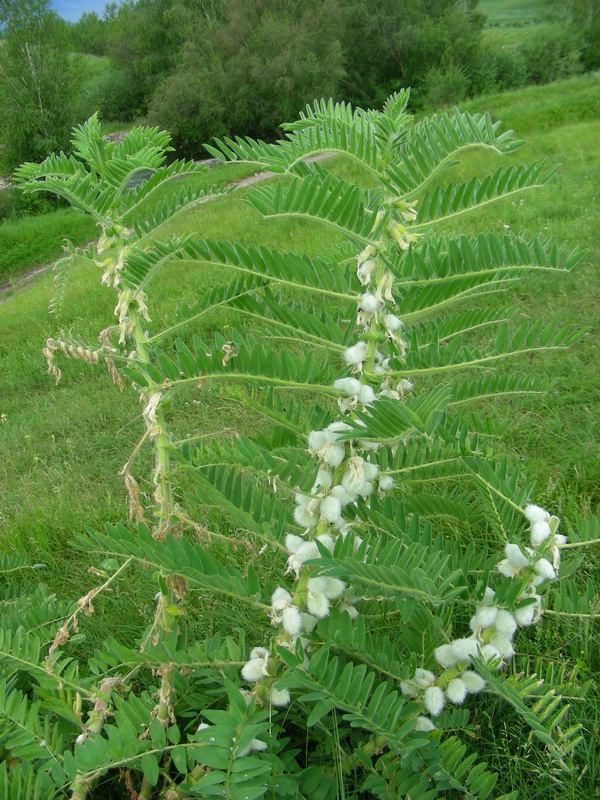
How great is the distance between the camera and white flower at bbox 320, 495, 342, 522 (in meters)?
0.92

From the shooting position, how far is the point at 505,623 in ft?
2.97

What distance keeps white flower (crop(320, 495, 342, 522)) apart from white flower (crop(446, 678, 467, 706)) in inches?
13.7

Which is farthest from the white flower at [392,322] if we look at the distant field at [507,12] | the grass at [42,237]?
the distant field at [507,12]

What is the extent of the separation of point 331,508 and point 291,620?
192 mm

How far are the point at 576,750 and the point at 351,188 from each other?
48.2 inches

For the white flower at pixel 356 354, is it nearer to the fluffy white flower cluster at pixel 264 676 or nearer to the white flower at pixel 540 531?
the white flower at pixel 540 531

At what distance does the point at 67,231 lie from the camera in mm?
16906

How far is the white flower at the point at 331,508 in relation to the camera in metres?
0.92

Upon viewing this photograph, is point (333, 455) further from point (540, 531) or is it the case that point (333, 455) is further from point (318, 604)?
point (540, 531)

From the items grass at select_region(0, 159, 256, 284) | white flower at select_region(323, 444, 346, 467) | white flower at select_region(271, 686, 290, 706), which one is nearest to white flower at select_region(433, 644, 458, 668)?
white flower at select_region(271, 686, 290, 706)

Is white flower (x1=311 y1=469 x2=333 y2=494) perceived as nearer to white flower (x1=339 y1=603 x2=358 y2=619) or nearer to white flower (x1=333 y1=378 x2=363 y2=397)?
white flower (x1=333 y1=378 x2=363 y2=397)

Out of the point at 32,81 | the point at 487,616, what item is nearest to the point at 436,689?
the point at 487,616

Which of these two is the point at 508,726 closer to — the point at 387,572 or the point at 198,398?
the point at 387,572

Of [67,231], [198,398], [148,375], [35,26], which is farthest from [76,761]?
[35,26]
